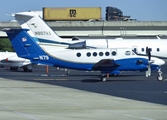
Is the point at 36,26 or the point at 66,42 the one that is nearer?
the point at 36,26

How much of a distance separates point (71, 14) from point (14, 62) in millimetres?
33031

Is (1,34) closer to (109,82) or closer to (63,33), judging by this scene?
(63,33)

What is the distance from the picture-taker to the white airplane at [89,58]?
34750mm

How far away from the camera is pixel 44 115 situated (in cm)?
1655

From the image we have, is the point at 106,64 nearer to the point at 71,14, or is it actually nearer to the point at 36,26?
the point at 36,26

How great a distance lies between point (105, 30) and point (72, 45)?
3301 centimetres

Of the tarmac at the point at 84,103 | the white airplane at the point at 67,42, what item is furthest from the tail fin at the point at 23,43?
the tarmac at the point at 84,103

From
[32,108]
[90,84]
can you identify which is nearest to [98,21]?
[90,84]

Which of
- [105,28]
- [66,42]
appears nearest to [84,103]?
[66,42]

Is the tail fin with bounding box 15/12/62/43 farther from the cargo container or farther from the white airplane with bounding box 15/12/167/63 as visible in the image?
the cargo container

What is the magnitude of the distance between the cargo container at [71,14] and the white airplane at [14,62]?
28709 millimetres

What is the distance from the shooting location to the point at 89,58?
36.3m

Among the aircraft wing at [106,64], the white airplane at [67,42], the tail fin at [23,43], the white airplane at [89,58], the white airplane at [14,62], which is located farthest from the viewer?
the white airplane at [14,62]

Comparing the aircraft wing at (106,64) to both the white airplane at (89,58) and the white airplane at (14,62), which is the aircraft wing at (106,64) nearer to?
the white airplane at (89,58)
